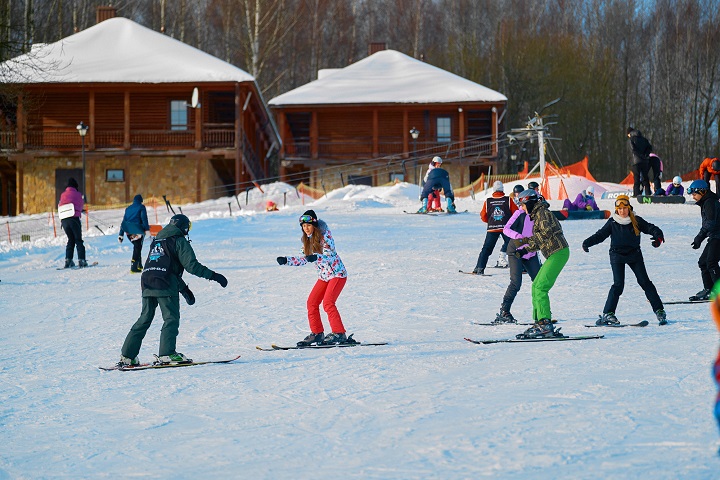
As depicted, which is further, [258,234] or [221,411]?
[258,234]

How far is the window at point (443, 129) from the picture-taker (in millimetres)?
41344

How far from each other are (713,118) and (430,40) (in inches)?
700

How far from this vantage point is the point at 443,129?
41469 mm

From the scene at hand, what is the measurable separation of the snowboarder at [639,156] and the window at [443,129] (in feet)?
55.6

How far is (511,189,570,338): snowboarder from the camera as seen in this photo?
31.4ft

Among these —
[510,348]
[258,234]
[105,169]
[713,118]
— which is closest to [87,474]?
[510,348]

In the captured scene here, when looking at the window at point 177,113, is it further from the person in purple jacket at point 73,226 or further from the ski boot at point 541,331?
the ski boot at point 541,331

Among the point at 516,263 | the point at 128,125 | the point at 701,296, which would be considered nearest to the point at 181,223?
the point at 516,263

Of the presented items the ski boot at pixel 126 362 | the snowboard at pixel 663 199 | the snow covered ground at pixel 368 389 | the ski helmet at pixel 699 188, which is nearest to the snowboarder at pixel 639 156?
the snowboard at pixel 663 199

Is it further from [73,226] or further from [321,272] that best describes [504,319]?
[73,226]

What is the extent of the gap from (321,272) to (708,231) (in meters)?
4.96

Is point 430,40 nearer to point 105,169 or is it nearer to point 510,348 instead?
point 105,169

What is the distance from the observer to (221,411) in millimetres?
6977

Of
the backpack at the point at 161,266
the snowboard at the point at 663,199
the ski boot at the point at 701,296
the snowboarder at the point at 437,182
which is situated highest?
the snowboarder at the point at 437,182
